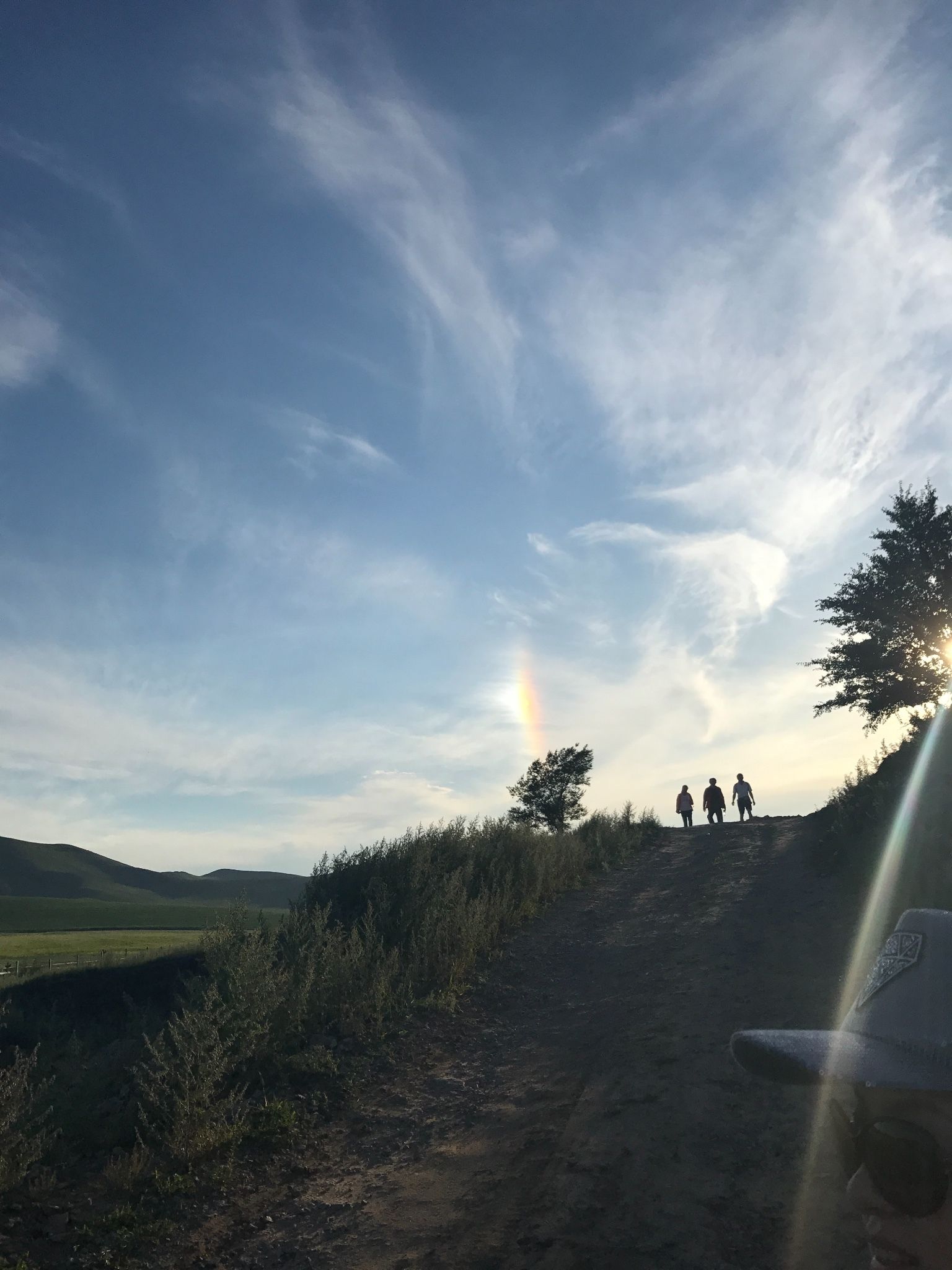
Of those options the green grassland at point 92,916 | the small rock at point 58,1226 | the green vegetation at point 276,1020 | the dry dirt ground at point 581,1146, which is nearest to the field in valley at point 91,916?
the green grassland at point 92,916

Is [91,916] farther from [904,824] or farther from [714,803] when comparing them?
[904,824]

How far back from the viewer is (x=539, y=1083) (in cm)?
707

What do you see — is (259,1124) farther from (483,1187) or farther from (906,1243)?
(906,1243)

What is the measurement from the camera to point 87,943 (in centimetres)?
3709

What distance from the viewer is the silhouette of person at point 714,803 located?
27.4 meters

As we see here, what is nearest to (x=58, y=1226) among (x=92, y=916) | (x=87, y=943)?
(x=87, y=943)

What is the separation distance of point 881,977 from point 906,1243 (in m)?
0.55

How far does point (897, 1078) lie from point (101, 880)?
141753 mm

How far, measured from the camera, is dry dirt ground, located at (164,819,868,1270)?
14.5 feet

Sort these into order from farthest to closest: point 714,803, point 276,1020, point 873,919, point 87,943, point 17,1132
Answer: point 87,943 → point 714,803 → point 873,919 → point 276,1020 → point 17,1132

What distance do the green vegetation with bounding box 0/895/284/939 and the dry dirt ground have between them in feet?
129

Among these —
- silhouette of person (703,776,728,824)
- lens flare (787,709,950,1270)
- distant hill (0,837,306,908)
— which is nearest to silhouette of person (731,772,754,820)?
silhouette of person (703,776,728,824)

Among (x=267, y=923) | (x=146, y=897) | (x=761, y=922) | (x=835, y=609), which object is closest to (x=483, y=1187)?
(x=267, y=923)

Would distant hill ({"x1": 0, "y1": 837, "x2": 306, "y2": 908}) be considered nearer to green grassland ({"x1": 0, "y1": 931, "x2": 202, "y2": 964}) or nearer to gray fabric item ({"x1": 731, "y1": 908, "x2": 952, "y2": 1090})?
green grassland ({"x1": 0, "y1": 931, "x2": 202, "y2": 964})
